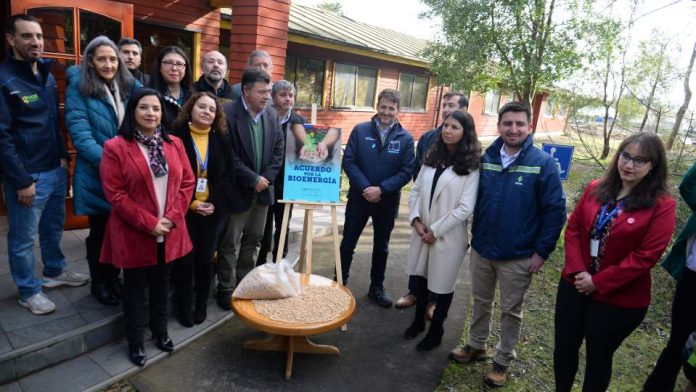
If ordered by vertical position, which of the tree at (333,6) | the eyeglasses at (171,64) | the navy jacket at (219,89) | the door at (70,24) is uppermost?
the tree at (333,6)

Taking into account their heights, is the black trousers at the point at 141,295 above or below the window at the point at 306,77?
below

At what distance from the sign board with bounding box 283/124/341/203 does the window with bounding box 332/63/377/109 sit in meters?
8.37

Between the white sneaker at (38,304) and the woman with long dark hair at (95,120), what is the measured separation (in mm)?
313

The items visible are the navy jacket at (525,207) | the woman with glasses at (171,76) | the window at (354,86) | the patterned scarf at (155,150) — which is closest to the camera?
the patterned scarf at (155,150)

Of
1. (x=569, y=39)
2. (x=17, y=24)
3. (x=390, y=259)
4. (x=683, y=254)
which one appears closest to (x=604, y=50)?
(x=569, y=39)

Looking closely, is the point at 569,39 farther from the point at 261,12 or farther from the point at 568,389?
the point at 568,389

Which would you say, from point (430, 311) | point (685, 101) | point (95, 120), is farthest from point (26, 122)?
point (685, 101)

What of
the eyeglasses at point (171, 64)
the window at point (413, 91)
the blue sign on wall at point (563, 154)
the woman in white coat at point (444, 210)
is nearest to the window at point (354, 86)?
the window at point (413, 91)

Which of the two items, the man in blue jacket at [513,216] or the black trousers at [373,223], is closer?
the man in blue jacket at [513,216]

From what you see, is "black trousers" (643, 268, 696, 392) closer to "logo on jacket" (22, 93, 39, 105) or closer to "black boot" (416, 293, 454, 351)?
"black boot" (416, 293, 454, 351)

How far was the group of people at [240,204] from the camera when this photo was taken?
250cm

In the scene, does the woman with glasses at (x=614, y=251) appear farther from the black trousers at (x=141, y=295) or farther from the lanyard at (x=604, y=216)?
the black trousers at (x=141, y=295)

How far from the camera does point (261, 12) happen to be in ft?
18.5

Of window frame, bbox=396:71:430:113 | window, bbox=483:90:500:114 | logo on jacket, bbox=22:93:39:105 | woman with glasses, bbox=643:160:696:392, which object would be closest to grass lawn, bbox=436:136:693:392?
woman with glasses, bbox=643:160:696:392
